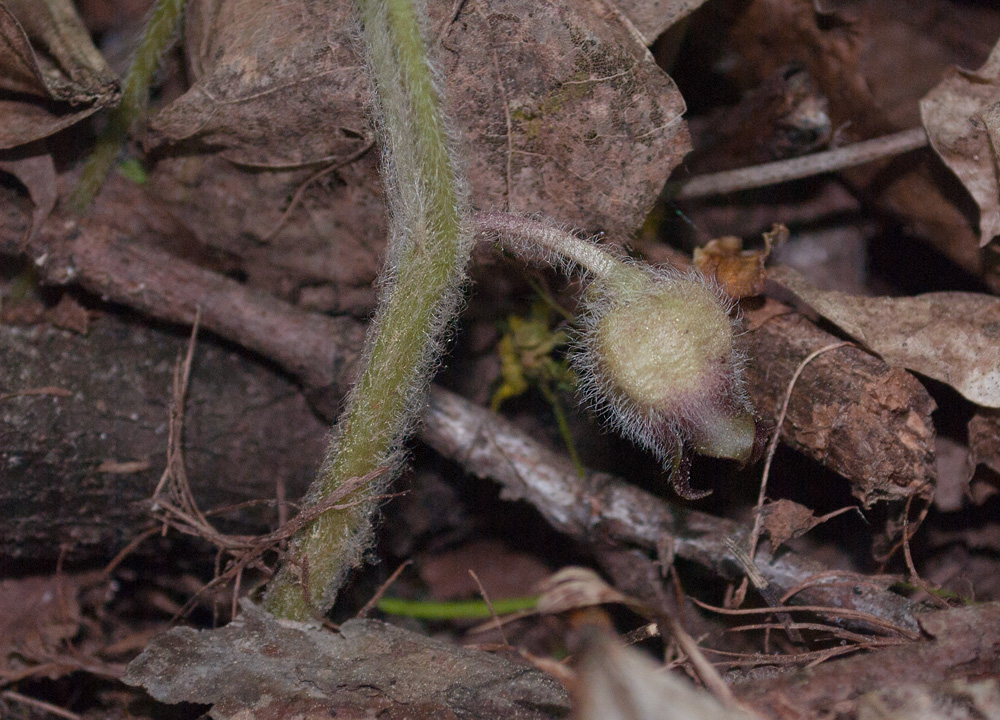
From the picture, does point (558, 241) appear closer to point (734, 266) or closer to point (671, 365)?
point (671, 365)

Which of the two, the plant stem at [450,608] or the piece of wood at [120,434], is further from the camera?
the plant stem at [450,608]

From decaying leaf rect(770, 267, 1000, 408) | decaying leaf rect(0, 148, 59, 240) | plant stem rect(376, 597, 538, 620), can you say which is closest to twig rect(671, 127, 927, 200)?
decaying leaf rect(770, 267, 1000, 408)

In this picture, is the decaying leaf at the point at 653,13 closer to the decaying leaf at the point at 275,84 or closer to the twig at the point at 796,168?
the twig at the point at 796,168

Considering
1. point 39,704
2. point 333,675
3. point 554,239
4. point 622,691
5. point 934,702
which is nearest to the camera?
point 622,691

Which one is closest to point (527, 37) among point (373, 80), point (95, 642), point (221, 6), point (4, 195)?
point (373, 80)

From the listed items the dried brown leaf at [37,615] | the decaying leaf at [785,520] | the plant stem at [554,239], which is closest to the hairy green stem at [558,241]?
the plant stem at [554,239]

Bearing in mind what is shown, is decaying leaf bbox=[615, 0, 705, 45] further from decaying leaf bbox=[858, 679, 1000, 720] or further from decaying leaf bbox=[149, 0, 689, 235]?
decaying leaf bbox=[858, 679, 1000, 720]

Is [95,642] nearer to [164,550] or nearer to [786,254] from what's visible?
[164,550]

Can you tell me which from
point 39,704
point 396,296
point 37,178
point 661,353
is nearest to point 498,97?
point 396,296
